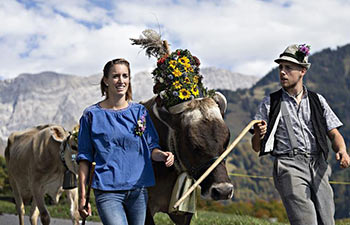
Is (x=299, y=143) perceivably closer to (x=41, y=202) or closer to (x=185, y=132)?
(x=185, y=132)

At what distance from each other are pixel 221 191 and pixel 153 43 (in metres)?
2.41

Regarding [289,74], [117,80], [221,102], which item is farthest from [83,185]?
[289,74]

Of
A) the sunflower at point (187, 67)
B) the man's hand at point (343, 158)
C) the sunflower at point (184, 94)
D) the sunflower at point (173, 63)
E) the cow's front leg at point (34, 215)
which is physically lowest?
the cow's front leg at point (34, 215)

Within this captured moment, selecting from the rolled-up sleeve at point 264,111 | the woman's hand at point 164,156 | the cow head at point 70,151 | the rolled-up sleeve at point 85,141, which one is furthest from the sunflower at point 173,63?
the cow head at point 70,151

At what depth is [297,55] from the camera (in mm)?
4883

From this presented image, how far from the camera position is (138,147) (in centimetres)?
406

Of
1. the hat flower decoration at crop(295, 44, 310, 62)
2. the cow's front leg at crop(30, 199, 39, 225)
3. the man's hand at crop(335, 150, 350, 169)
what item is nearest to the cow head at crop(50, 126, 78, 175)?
the cow's front leg at crop(30, 199, 39, 225)

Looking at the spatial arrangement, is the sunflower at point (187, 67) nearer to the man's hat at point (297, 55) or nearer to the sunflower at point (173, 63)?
the sunflower at point (173, 63)

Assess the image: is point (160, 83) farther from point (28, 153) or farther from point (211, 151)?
point (28, 153)

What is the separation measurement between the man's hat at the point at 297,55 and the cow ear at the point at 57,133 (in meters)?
5.39

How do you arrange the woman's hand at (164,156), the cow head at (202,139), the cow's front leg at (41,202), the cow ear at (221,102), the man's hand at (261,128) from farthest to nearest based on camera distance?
1. the cow's front leg at (41,202)
2. the cow ear at (221,102)
3. the man's hand at (261,128)
4. the cow head at (202,139)
5. the woman's hand at (164,156)

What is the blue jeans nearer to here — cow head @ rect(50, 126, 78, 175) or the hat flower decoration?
the hat flower decoration

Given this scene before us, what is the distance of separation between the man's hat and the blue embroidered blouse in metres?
1.68

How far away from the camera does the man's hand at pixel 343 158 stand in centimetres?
451
